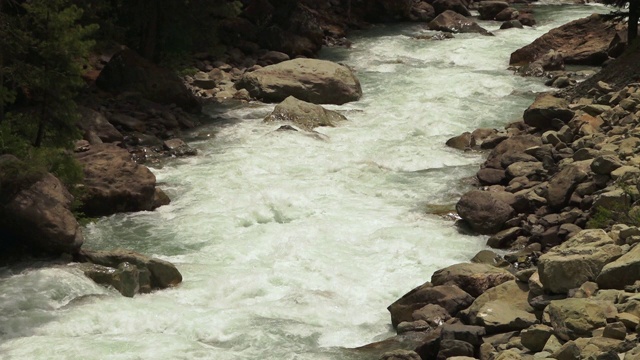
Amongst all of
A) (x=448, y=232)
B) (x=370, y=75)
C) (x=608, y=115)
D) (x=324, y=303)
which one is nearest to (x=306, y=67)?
(x=370, y=75)

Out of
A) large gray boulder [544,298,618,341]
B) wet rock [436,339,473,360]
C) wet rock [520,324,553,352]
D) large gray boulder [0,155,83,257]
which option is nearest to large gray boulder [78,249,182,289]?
large gray boulder [0,155,83,257]

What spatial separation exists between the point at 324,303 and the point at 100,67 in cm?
1506

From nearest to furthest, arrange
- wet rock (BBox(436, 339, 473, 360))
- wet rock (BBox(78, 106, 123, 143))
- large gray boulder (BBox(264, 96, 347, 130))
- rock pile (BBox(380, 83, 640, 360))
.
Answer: rock pile (BBox(380, 83, 640, 360)) < wet rock (BBox(436, 339, 473, 360)) < wet rock (BBox(78, 106, 123, 143)) < large gray boulder (BBox(264, 96, 347, 130))

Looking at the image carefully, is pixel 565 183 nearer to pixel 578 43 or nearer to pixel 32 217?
pixel 32 217

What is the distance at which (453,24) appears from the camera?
38438 millimetres

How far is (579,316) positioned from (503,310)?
64.3 inches

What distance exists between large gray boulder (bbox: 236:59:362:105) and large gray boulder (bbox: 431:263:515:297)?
44.1 feet

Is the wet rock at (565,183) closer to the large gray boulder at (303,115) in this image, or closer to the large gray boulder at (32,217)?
the large gray boulder at (303,115)

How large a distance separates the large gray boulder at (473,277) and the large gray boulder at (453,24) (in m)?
24.4

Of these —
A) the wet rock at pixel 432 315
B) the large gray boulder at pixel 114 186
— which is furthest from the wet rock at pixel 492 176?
the wet rock at pixel 432 315


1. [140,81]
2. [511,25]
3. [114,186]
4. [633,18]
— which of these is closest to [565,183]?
[114,186]

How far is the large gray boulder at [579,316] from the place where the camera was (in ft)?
Result: 35.2

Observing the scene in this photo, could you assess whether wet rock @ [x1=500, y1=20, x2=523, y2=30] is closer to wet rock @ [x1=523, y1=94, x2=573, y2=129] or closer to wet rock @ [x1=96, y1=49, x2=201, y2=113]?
wet rock @ [x1=523, y1=94, x2=573, y2=129]

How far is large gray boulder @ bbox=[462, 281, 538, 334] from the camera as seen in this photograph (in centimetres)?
1207
